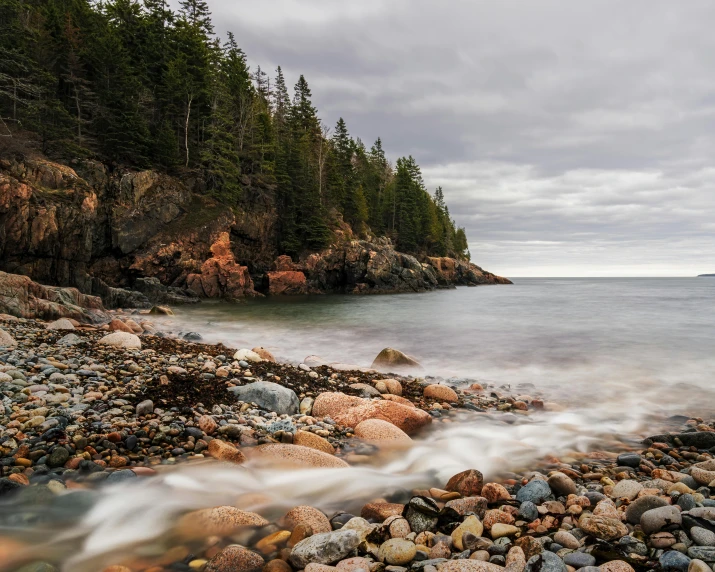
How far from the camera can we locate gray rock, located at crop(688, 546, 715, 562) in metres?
2.68

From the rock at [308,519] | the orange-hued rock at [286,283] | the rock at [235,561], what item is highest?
the orange-hued rock at [286,283]

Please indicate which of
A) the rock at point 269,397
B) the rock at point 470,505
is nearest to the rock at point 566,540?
the rock at point 470,505

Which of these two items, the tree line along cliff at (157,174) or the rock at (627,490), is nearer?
the rock at (627,490)

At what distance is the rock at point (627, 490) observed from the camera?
12.9ft

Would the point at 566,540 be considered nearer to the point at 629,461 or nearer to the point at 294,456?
the point at 629,461

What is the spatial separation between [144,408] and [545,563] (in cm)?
504

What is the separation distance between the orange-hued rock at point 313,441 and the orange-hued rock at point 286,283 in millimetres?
35279

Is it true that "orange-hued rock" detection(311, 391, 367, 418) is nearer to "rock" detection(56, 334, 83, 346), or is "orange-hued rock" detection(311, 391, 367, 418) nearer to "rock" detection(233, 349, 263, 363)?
"rock" detection(233, 349, 263, 363)

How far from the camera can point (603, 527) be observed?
320 cm

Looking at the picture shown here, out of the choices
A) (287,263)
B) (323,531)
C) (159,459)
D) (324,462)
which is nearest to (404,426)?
(324,462)

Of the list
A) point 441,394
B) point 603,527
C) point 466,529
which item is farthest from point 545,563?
point 441,394

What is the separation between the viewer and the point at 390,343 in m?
16.6

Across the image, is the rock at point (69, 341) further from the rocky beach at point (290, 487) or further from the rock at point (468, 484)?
the rock at point (468, 484)

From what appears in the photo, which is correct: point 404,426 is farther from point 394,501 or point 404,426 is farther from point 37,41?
point 37,41
